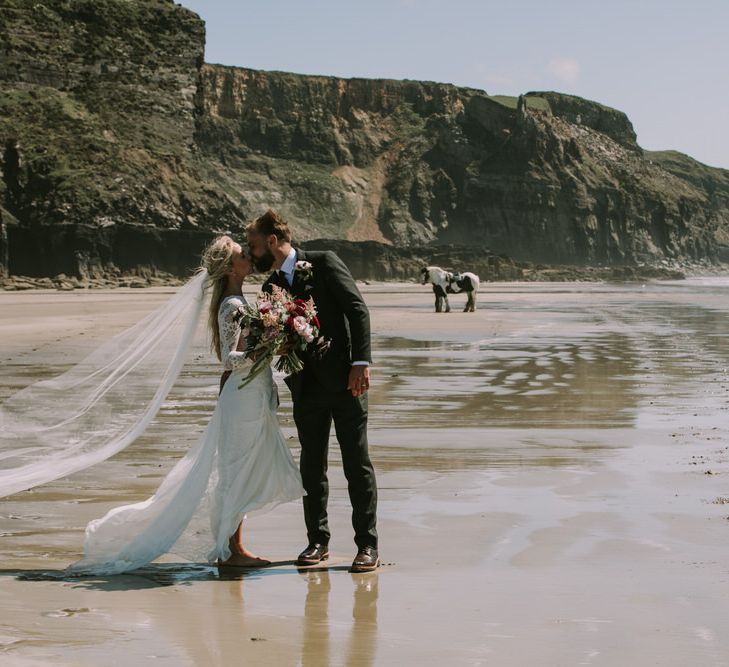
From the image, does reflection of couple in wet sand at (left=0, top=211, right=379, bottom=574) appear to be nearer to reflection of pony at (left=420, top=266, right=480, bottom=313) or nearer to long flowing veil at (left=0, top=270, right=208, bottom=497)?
long flowing veil at (left=0, top=270, right=208, bottom=497)

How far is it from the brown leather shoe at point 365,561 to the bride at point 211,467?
0.47 metres

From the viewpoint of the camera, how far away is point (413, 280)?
123500 millimetres

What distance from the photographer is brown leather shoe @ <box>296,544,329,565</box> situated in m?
6.30

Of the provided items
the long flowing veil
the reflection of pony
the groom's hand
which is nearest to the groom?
the groom's hand

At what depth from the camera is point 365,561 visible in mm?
6160

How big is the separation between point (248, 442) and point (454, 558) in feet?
3.82

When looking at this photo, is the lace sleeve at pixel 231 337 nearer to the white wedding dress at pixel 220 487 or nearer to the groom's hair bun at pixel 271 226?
the white wedding dress at pixel 220 487

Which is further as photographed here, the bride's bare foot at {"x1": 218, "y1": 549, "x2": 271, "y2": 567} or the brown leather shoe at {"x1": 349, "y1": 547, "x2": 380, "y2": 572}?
the bride's bare foot at {"x1": 218, "y1": 549, "x2": 271, "y2": 567}

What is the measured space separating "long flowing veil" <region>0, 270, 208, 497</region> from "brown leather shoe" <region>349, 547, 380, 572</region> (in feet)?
4.44

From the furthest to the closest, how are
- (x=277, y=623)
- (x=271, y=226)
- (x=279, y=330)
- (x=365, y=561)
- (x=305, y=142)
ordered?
(x=305, y=142), (x=271, y=226), (x=279, y=330), (x=365, y=561), (x=277, y=623)

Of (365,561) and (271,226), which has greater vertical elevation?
(271,226)

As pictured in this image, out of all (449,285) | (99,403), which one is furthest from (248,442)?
(449,285)

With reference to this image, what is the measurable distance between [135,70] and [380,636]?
90541 mm

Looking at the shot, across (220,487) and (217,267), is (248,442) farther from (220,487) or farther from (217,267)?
(217,267)
